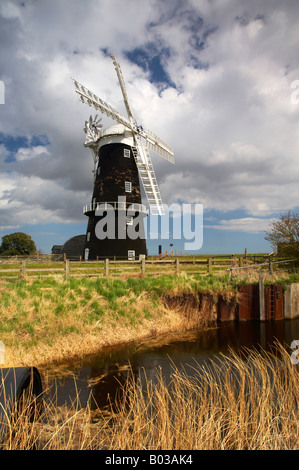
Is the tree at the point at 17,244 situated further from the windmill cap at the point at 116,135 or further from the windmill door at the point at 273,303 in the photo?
the windmill door at the point at 273,303

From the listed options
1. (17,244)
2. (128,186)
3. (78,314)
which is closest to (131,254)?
(128,186)

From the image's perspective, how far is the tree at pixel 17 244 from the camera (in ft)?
159

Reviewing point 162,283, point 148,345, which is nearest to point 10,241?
point 162,283

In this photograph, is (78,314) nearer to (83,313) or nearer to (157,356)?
(83,313)

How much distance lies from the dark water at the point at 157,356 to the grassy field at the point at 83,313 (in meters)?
0.67

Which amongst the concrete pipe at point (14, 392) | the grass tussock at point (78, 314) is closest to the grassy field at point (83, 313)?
the grass tussock at point (78, 314)

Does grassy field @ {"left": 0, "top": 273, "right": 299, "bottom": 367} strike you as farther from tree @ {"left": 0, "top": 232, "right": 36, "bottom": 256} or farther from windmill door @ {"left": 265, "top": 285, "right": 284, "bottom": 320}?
tree @ {"left": 0, "top": 232, "right": 36, "bottom": 256}

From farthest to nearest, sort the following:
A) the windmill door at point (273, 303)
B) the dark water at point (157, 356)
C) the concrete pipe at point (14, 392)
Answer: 1. the windmill door at point (273, 303)
2. the dark water at point (157, 356)
3. the concrete pipe at point (14, 392)

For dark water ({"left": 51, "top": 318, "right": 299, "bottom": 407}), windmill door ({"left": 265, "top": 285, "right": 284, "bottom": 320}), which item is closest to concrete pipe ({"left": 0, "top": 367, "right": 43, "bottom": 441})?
dark water ({"left": 51, "top": 318, "right": 299, "bottom": 407})

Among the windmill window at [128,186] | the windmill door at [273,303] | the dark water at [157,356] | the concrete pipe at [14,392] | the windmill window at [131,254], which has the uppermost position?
the windmill window at [128,186]

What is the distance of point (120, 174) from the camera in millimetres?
26625

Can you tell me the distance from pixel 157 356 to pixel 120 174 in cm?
2027
